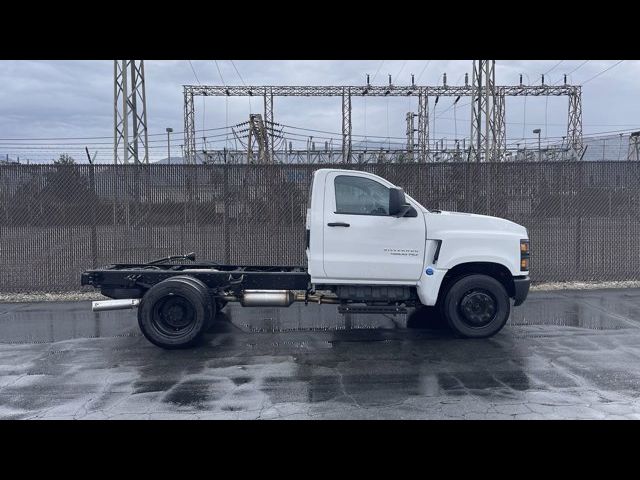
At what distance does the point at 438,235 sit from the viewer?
7.69 meters

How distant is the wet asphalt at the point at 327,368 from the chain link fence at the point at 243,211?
6.71ft

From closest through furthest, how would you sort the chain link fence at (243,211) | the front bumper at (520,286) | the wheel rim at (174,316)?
the wheel rim at (174,316) < the front bumper at (520,286) < the chain link fence at (243,211)

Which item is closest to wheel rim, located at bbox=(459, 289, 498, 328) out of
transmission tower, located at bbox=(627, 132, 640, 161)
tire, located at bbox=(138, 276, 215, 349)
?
tire, located at bbox=(138, 276, 215, 349)

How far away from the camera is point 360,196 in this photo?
7.76 meters

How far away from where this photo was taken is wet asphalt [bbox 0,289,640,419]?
17.4ft

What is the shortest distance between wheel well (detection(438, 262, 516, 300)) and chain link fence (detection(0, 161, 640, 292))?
3825mm

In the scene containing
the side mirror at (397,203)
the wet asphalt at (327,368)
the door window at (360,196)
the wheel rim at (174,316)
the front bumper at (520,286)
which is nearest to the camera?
the wet asphalt at (327,368)

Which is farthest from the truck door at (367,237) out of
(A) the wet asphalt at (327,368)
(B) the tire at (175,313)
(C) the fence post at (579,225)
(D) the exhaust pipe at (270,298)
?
(C) the fence post at (579,225)

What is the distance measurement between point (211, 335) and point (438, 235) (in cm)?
358

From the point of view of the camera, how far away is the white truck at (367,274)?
24.9ft

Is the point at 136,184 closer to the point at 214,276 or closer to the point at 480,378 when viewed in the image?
the point at 214,276

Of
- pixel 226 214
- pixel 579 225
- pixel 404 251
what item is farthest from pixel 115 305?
pixel 579 225

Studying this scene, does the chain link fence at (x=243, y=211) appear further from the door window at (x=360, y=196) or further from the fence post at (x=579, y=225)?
the door window at (x=360, y=196)

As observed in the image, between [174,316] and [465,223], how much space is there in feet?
13.7
